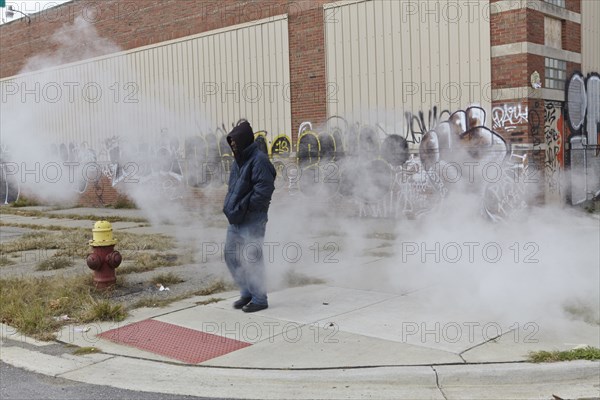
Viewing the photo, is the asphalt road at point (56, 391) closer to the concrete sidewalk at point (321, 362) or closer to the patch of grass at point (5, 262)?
the concrete sidewalk at point (321, 362)

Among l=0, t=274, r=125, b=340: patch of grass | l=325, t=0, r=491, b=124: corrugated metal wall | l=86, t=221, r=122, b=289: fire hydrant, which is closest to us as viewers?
l=0, t=274, r=125, b=340: patch of grass

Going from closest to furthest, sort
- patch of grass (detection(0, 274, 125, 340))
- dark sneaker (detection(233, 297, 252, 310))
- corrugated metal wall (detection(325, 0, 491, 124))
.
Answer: patch of grass (detection(0, 274, 125, 340)) → dark sneaker (detection(233, 297, 252, 310)) → corrugated metal wall (detection(325, 0, 491, 124))

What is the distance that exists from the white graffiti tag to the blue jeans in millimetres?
5269

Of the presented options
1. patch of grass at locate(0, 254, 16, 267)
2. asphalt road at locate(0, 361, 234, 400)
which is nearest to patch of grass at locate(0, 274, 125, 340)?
asphalt road at locate(0, 361, 234, 400)

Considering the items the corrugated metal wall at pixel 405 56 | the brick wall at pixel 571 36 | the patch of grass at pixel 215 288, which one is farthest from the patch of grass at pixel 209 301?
the brick wall at pixel 571 36

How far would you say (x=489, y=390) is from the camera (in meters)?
4.06

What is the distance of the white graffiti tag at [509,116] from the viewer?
9.62 m

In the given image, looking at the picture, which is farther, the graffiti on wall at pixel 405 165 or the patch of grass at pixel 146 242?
the graffiti on wall at pixel 405 165

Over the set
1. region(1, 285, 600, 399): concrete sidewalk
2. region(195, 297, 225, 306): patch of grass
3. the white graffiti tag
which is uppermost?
the white graffiti tag

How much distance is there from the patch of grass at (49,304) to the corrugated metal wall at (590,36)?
8.99m

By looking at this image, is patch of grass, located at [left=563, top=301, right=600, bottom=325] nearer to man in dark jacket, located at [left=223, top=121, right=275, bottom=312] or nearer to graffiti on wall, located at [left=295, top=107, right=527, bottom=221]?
man in dark jacket, located at [left=223, top=121, right=275, bottom=312]

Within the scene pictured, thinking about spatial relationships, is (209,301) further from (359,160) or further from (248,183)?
(359,160)

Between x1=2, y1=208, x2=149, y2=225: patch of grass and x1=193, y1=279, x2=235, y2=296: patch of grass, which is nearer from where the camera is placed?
x1=193, y1=279, x2=235, y2=296: patch of grass

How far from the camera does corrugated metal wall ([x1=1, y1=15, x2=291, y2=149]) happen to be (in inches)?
455
